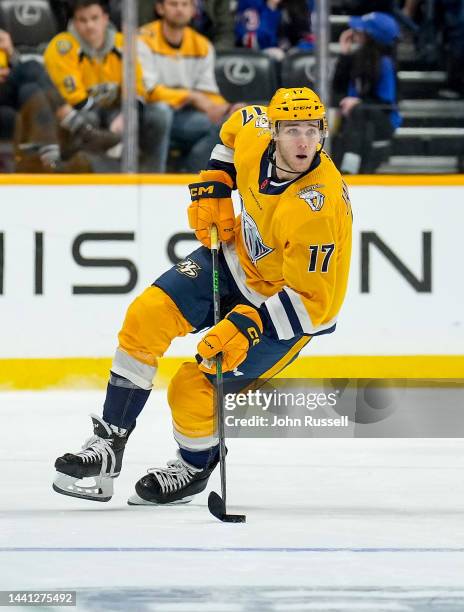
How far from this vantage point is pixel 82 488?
142 inches

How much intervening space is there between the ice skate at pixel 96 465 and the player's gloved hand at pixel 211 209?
1.99 ft

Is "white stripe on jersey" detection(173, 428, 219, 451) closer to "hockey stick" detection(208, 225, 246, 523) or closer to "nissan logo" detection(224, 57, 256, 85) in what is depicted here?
"hockey stick" detection(208, 225, 246, 523)

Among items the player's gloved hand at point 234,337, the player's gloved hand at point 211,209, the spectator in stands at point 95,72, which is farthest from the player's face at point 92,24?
the player's gloved hand at point 234,337

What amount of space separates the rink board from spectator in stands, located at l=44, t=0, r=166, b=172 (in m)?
0.24

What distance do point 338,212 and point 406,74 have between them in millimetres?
2436

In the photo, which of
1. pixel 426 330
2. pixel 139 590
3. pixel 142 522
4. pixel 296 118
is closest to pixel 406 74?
pixel 426 330

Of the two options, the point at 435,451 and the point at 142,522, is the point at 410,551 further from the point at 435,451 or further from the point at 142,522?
the point at 435,451

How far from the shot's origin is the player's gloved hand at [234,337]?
3.37 m

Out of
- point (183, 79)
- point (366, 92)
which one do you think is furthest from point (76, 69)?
point (366, 92)

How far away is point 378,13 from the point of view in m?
5.75

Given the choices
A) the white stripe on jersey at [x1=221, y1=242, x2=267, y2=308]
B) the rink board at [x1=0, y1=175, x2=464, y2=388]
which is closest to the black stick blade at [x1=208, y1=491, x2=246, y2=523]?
the white stripe on jersey at [x1=221, y1=242, x2=267, y2=308]

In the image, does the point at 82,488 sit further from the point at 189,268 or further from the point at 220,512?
the point at 189,268

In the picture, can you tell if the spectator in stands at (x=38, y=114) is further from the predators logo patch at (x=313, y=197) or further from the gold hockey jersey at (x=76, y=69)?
the predators logo patch at (x=313, y=197)

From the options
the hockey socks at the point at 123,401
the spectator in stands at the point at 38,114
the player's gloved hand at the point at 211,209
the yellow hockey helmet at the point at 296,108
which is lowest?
the hockey socks at the point at 123,401
